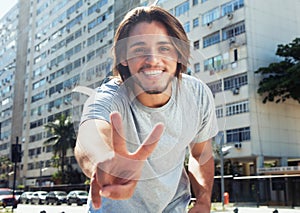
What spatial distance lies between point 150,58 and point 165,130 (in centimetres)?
32

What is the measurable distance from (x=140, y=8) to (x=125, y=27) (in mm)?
120

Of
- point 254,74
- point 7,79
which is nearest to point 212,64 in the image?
point 254,74

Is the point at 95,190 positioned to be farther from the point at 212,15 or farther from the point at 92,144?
the point at 212,15

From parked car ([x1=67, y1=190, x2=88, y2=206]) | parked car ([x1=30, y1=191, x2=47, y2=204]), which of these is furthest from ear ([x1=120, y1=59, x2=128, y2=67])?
parked car ([x1=30, y1=191, x2=47, y2=204])

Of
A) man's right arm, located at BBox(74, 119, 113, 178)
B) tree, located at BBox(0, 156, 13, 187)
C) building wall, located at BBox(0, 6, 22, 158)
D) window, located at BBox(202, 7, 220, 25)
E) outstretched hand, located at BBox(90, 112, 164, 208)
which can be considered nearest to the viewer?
outstretched hand, located at BBox(90, 112, 164, 208)

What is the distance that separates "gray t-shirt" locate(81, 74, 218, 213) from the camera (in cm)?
153

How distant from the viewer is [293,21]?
31125 mm

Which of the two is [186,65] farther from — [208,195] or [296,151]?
[296,151]

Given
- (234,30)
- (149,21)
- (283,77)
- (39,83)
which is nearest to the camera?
(149,21)

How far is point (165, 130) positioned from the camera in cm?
162

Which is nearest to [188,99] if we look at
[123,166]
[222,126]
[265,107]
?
[222,126]

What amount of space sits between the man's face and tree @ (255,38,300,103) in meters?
26.3

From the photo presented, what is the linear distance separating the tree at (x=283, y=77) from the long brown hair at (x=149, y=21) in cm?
2615

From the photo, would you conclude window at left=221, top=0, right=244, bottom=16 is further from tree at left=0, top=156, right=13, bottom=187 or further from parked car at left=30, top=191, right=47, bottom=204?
tree at left=0, top=156, right=13, bottom=187
